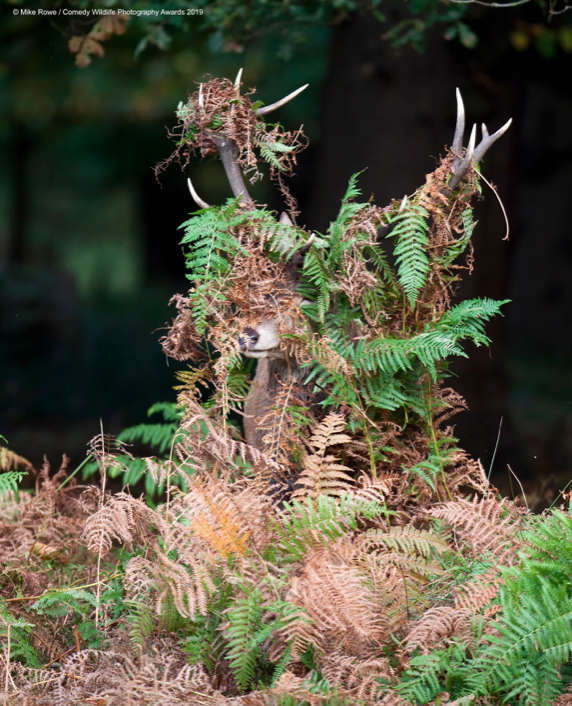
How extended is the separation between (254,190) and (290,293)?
2.50 meters

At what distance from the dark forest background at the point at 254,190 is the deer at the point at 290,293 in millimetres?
1934

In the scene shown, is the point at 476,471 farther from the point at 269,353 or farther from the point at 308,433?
the point at 269,353

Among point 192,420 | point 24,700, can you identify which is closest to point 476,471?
point 192,420

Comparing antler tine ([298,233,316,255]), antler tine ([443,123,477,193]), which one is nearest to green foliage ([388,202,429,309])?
antler tine ([443,123,477,193])

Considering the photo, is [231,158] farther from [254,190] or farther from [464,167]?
[254,190]

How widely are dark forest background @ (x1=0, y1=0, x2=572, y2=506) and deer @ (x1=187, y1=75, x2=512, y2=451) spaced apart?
1934 millimetres

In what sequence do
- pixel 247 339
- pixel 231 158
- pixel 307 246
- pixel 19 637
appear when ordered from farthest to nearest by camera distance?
pixel 231 158 → pixel 307 246 → pixel 247 339 → pixel 19 637

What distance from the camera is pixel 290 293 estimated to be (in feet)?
8.25

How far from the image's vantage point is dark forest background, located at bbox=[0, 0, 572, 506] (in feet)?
15.0

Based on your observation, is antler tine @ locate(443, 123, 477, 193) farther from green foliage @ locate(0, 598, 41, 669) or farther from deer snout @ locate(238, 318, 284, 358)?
green foliage @ locate(0, 598, 41, 669)

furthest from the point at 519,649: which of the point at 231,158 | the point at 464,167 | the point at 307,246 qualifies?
the point at 231,158

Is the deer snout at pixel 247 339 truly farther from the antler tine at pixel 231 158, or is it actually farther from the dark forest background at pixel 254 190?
the dark forest background at pixel 254 190

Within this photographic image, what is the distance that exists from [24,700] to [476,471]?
1.85 m

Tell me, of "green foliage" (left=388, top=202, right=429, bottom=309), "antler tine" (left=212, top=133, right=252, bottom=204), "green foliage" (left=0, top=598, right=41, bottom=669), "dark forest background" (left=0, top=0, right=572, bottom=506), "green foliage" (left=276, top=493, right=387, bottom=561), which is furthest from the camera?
"dark forest background" (left=0, top=0, right=572, bottom=506)
